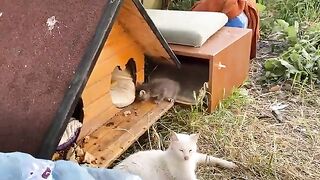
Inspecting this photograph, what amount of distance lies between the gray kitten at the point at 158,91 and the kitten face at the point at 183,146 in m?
0.43

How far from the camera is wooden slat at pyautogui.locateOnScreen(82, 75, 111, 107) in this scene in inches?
63.9

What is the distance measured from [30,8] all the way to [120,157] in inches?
21.8

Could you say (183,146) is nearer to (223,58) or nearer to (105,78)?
(105,78)

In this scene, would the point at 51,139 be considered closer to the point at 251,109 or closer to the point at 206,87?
the point at 206,87

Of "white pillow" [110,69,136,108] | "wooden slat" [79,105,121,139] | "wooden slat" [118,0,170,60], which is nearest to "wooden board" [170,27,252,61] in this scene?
"wooden slat" [118,0,170,60]

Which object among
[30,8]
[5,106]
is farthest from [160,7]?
[5,106]

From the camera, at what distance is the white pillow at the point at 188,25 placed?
1.99 m

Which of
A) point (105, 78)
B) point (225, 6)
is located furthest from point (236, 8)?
point (105, 78)

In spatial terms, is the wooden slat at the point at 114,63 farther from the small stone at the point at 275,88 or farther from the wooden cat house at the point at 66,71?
the small stone at the point at 275,88

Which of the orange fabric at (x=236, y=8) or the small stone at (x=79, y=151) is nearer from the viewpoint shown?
the small stone at (x=79, y=151)

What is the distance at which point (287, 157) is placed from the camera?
177 cm

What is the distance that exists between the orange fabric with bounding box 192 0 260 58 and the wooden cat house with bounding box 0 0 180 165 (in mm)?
684

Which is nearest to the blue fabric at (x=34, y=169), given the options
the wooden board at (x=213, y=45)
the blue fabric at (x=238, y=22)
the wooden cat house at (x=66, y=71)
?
the wooden cat house at (x=66, y=71)

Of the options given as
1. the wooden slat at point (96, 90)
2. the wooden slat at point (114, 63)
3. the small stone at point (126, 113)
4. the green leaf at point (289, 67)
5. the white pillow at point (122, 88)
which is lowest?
the green leaf at point (289, 67)
